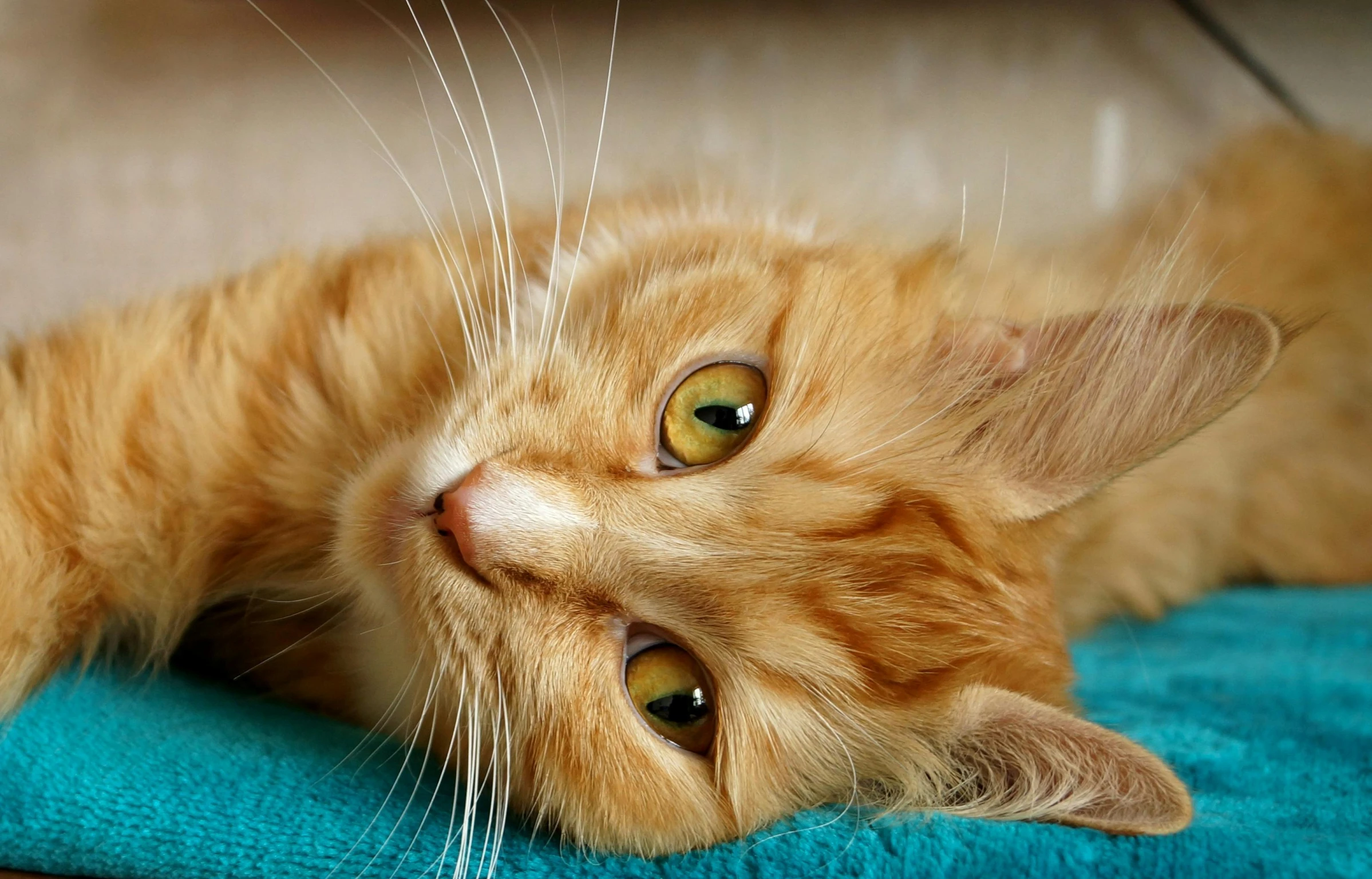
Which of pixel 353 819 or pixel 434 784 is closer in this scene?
pixel 353 819

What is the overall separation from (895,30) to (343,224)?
4.88 feet

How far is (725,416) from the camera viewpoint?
1.09m

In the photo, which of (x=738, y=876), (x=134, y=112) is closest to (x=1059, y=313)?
(x=738, y=876)

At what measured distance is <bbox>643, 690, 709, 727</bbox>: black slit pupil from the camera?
1.05m

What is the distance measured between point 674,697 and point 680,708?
13mm

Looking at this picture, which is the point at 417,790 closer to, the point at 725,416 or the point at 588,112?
the point at 725,416

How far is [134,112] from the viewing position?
1.65 meters

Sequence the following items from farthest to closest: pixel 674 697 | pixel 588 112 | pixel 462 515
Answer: pixel 588 112 → pixel 674 697 → pixel 462 515

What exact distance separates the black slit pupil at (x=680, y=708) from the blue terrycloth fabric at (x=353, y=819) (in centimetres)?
13

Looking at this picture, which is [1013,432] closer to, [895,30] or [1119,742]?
[1119,742]

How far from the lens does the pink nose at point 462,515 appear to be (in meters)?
Answer: 0.94

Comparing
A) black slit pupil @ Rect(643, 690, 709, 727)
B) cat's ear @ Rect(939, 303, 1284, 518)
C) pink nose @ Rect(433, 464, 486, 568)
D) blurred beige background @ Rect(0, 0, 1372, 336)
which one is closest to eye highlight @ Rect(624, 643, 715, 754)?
black slit pupil @ Rect(643, 690, 709, 727)

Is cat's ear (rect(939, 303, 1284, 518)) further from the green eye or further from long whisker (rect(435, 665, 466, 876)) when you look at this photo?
long whisker (rect(435, 665, 466, 876))

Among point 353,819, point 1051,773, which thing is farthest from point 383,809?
point 1051,773
